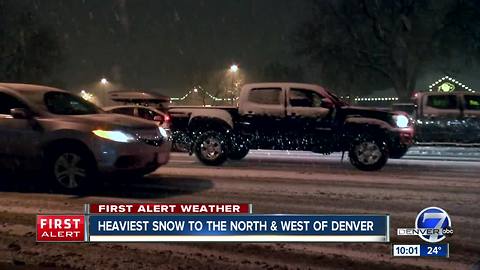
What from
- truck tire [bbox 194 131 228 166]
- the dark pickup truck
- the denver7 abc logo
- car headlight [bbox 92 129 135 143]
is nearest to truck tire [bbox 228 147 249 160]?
the dark pickup truck

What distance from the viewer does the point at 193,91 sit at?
89500 mm

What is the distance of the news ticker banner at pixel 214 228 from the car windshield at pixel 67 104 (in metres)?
3.89

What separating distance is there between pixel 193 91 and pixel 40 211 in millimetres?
82988

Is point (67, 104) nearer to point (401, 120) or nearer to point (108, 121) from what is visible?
point (108, 121)

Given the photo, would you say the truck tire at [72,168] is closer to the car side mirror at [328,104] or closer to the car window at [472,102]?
the car side mirror at [328,104]

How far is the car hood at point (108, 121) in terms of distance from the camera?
27.1 feet

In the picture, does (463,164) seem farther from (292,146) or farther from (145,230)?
(145,230)

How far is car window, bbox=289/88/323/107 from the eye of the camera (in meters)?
12.3

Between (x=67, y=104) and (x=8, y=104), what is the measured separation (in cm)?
91

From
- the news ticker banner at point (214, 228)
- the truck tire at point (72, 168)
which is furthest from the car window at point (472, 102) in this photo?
the news ticker banner at point (214, 228)

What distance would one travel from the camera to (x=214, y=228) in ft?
16.5

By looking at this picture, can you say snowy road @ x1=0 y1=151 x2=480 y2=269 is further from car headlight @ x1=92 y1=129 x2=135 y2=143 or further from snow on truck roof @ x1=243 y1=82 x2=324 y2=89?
snow on truck roof @ x1=243 y1=82 x2=324 y2=89

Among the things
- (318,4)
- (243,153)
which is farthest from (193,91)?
(243,153)

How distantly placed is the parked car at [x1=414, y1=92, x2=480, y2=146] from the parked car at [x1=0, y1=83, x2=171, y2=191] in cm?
1435
